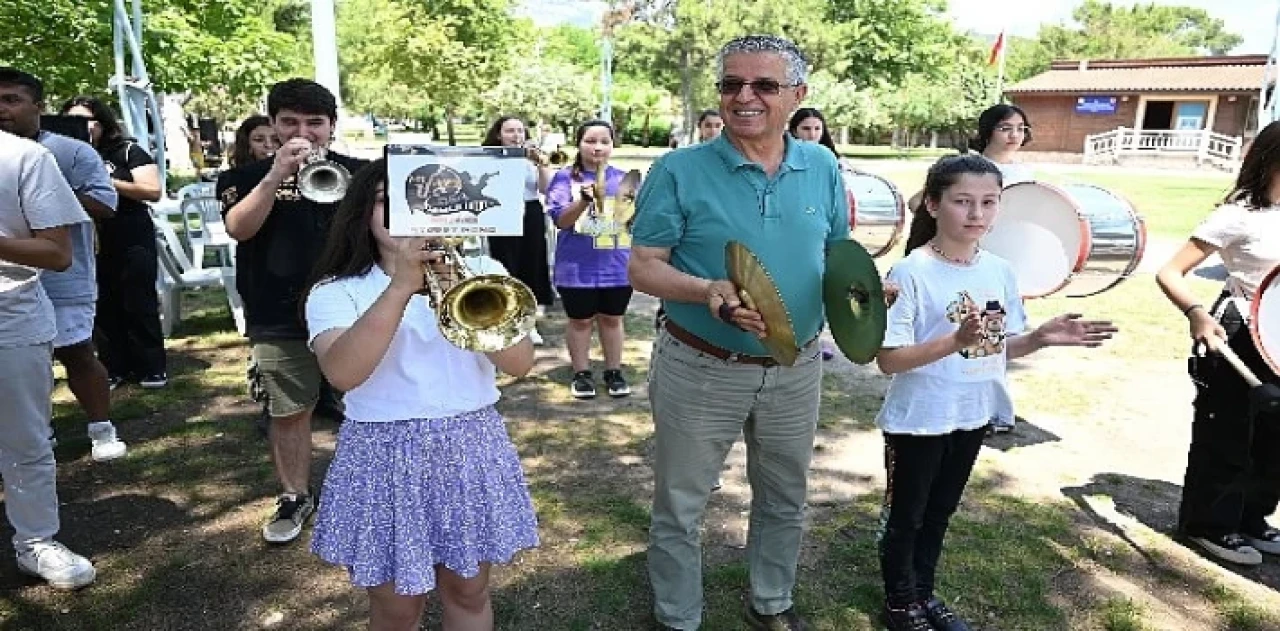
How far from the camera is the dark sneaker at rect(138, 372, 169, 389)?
19.4 ft

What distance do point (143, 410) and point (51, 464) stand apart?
7.51 feet

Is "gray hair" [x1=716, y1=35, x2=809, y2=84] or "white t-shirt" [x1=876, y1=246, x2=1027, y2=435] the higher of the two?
"gray hair" [x1=716, y1=35, x2=809, y2=84]

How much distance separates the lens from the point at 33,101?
143 inches

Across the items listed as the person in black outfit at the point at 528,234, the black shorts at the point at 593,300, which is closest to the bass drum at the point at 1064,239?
the black shorts at the point at 593,300

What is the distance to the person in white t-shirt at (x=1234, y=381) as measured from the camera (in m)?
3.38

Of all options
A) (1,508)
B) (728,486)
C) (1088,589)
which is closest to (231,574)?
(1,508)

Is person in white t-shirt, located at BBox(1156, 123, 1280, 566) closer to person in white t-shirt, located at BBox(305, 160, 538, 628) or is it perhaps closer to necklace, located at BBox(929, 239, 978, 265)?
necklace, located at BBox(929, 239, 978, 265)

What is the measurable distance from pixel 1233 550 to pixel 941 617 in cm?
162

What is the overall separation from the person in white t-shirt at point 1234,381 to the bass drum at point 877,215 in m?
1.84

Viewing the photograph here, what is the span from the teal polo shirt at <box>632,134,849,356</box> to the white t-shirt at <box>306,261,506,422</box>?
0.71m

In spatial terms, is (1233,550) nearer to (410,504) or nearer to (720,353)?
(720,353)

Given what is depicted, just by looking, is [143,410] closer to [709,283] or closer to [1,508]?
[1,508]

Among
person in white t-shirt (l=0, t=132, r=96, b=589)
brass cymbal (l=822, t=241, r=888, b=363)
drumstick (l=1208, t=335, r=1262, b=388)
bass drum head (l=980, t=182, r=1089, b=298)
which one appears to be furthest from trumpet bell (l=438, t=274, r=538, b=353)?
drumstick (l=1208, t=335, r=1262, b=388)

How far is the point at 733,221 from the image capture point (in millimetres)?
2680
